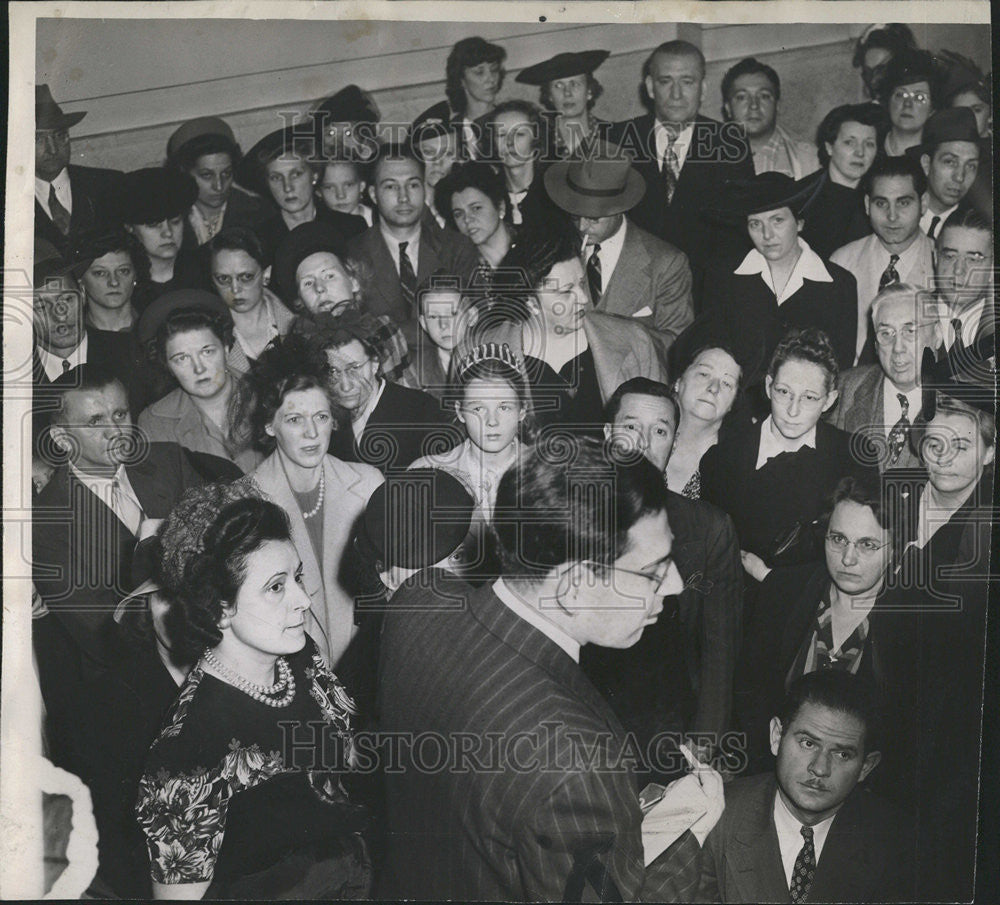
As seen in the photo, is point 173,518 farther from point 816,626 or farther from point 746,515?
point 816,626

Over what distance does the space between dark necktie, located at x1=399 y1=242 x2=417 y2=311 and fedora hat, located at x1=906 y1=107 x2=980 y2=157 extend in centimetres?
149

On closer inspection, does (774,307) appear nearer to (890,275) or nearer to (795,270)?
(795,270)

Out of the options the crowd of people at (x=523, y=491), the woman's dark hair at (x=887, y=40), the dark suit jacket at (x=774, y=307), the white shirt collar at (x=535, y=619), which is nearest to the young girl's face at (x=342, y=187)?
the crowd of people at (x=523, y=491)

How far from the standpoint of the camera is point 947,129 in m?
2.97

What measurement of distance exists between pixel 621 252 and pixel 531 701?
1.29 m

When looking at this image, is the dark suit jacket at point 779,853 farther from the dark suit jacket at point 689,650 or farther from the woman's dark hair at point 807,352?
the woman's dark hair at point 807,352

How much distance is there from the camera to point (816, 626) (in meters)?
2.93

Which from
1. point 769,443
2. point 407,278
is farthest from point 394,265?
point 769,443

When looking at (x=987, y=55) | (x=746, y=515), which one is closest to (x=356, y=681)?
(x=746, y=515)

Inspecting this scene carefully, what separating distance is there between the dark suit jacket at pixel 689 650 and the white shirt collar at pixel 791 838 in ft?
1.05

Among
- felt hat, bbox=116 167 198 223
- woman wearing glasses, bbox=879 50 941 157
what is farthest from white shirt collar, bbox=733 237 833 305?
felt hat, bbox=116 167 198 223

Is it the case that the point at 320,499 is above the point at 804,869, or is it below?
above

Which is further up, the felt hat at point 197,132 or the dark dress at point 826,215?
the felt hat at point 197,132

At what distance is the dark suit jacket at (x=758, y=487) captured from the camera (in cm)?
289
